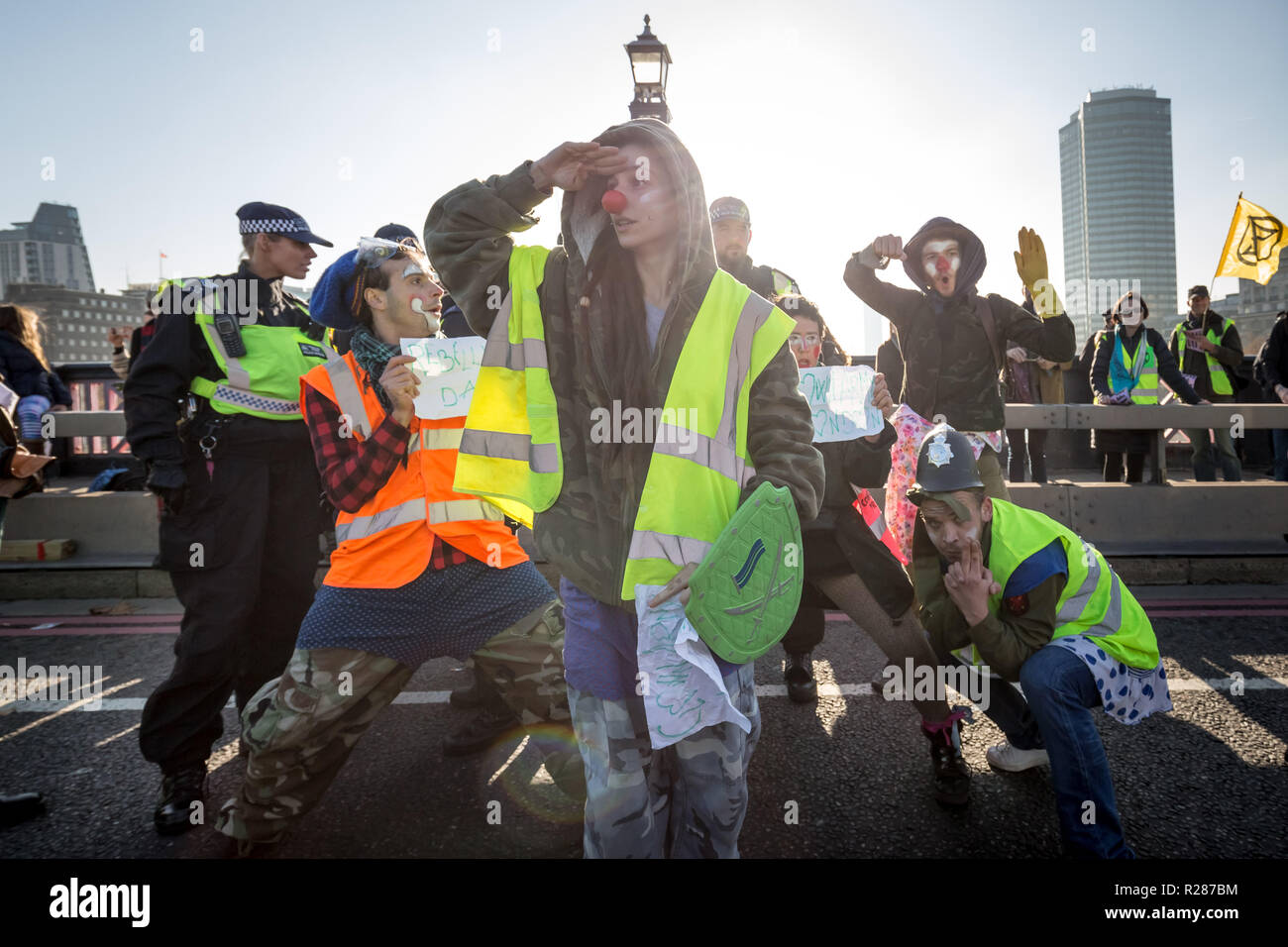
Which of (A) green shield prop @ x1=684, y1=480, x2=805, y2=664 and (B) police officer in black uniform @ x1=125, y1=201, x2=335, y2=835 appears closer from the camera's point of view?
(A) green shield prop @ x1=684, y1=480, x2=805, y2=664

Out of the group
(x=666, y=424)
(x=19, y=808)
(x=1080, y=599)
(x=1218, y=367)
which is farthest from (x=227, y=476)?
(x=1218, y=367)

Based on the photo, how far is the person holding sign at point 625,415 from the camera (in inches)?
69.7

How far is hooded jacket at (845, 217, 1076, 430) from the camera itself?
12.4 feet

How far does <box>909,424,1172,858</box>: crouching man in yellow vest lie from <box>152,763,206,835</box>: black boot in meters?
2.84

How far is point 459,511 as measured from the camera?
8.64ft

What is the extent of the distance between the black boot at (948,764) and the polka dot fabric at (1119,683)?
57 cm

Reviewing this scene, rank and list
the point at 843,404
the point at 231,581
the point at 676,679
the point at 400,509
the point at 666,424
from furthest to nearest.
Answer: the point at 843,404 < the point at 231,581 < the point at 400,509 < the point at 666,424 < the point at 676,679

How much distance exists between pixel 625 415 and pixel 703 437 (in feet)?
0.70

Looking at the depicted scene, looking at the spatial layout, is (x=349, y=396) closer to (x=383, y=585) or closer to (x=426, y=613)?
(x=383, y=585)

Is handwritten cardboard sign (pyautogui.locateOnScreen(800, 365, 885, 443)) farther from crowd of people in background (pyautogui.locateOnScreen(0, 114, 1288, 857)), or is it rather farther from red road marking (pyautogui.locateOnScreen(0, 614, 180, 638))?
red road marking (pyautogui.locateOnScreen(0, 614, 180, 638))

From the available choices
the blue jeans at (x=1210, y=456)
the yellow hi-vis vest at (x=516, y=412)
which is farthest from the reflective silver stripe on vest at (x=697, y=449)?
the blue jeans at (x=1210, y=456)

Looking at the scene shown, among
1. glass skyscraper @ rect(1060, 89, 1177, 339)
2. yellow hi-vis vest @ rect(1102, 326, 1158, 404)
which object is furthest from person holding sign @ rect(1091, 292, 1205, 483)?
glass skyscraper @ rect(1060, 89, 1177, 339)
